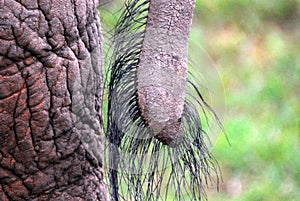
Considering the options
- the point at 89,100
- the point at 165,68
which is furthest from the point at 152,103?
the point at 89,100

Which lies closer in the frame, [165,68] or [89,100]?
[165,68]

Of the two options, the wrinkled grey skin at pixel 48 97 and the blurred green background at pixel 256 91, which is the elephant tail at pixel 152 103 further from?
the blurred green background at pixel 256 91

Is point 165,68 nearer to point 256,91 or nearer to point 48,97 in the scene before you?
point 48,97

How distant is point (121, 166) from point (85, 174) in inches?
3.5

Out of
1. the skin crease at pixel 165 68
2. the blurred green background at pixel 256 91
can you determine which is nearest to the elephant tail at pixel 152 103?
the skin crease at pixel 165 68

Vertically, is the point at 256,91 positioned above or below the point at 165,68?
below

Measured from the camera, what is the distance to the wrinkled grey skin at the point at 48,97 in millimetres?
1608

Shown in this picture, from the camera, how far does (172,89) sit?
5.30ft

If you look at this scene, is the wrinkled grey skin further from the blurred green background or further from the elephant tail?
the blurred green background

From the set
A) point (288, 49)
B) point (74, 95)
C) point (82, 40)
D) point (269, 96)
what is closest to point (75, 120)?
point (74, 95)

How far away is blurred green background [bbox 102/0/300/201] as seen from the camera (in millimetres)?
3297

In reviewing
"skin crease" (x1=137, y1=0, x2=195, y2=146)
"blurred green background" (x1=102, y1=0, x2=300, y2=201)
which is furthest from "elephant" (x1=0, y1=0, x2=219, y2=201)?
"blurred green background" (x1=102, y1=0, x2=300, y2=201)

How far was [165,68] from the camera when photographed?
161 cm

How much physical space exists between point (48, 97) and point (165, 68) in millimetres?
260
